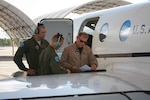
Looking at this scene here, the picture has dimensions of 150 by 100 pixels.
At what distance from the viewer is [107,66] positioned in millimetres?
7141

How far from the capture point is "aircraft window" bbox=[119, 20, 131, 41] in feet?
20.4

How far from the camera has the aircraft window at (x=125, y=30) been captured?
20.4ft

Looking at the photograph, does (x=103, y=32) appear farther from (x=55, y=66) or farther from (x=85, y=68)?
(x=55, y=66)

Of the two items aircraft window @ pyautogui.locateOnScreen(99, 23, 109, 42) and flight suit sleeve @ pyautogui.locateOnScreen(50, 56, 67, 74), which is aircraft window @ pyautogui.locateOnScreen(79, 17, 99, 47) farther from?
flight suit sleeve @ pyautogui.locateOnScreen(50, 56, 67, 74)

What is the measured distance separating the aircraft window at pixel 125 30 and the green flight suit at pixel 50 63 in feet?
6.83

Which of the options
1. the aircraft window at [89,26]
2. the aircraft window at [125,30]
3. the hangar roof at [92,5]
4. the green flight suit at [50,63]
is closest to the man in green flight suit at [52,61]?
the green flight suit at [50,63]

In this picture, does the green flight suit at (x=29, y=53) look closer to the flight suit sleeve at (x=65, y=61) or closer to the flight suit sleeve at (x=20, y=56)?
the flight suit sleeve at (x=20, y=56)

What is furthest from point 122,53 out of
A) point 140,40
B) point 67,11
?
point 67,11

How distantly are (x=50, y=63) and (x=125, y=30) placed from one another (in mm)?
2343

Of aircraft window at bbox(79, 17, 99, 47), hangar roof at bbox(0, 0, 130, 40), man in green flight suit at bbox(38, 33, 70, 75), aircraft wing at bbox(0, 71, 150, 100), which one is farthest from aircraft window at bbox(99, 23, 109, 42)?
hangar roof at bbox(0, 0, 130, 40)

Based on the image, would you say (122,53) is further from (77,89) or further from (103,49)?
(77,89)

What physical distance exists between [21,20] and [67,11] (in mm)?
5858

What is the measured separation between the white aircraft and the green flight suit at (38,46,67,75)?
1.79ft

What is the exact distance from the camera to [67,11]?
3897 cm
